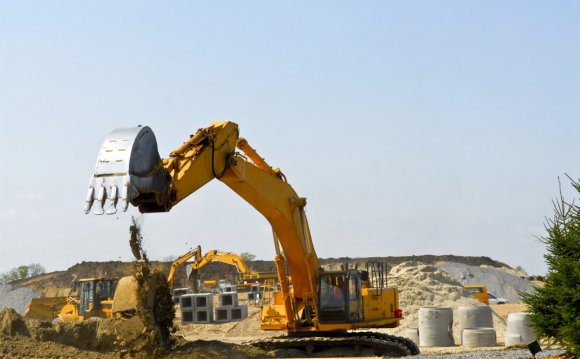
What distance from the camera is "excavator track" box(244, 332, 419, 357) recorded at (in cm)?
2111

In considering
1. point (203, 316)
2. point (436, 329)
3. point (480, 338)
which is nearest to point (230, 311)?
point (203, 316)

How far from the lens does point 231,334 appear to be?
3909 cm

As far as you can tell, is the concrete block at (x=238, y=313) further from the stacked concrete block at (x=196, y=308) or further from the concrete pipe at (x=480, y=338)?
the concrete pipe at (x=480, y=338)

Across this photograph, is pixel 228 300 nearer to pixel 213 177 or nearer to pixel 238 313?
pixel 238 313

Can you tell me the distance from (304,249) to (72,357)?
5699 millimetres

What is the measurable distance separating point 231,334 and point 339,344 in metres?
18.4

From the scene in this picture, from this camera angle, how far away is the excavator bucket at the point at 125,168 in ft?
48.0

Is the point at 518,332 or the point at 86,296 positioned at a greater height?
the point at 86,296

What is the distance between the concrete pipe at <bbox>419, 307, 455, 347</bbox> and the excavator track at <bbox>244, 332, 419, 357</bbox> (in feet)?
28.9

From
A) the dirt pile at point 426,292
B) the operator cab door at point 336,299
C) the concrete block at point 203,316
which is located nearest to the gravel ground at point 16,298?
the concrete block at point 203,316

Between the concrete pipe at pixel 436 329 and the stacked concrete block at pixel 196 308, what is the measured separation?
12692mm

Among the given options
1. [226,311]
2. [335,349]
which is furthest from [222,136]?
[226,311]

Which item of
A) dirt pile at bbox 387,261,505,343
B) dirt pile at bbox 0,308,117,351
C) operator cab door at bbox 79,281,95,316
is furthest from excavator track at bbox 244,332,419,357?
operator cab door at bbox 79,281,95,316

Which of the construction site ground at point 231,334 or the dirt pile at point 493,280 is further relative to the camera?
the dirt pile at point 493,280
